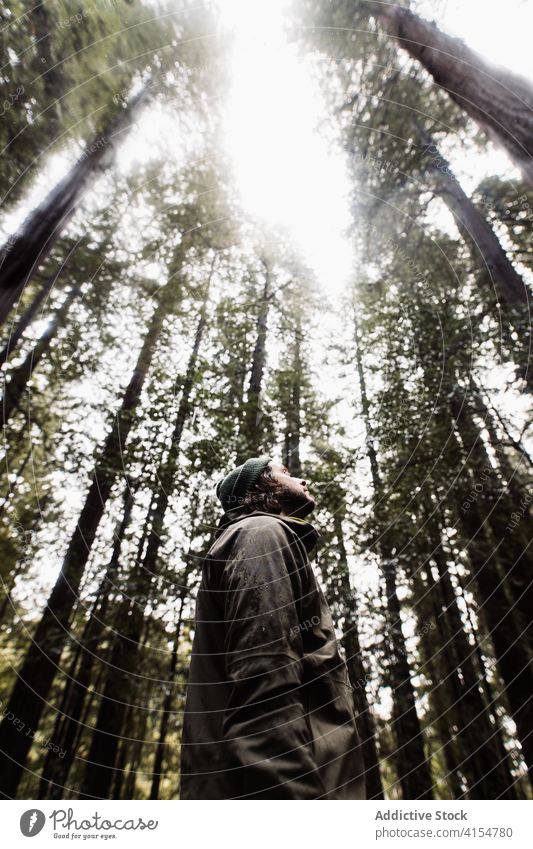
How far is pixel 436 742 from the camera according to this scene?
1022 cm

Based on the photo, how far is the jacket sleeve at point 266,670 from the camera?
0.91 metres

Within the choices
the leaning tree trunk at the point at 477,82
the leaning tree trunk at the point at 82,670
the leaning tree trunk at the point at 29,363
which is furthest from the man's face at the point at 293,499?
the leaning tree trunk at the point at 29,363

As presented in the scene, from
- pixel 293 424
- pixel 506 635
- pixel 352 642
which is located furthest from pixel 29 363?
→ pixel 506 635

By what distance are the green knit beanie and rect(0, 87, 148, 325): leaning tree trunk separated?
2.34m

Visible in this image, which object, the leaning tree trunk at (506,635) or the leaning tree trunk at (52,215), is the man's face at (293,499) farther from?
the leaning tree trunk at (506,635)

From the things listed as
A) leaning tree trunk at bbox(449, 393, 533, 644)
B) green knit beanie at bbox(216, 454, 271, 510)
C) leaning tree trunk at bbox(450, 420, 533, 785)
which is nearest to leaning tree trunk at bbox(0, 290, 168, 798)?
green knit beanie at bbox(216, 454, 271, 510)

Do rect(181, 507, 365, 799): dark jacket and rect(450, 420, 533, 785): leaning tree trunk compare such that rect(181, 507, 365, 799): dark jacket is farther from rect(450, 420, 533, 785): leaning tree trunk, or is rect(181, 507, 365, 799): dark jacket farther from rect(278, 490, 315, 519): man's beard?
rect(450, 420, 533, 785): leaning tree trunk

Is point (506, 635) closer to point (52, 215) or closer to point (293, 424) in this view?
point (293, 424)

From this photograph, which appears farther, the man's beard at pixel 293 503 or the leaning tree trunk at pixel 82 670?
the leaning tree trunk at pixel 82 670

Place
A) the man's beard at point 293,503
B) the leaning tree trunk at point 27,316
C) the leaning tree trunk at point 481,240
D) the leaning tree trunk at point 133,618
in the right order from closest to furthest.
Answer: the man's beard at point 293,503 → the leaning tree trunk at point 27,316 → the leaning tree trunk at point 481,240 → the leaning tree trunk at point 133,618

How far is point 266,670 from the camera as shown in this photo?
1.03 meters

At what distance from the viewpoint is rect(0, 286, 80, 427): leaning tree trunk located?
463cm

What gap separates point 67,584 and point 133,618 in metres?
1.29

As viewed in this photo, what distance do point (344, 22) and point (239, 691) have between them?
6.43 m
